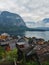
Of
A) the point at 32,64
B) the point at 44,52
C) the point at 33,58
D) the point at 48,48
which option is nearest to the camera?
the point at 32,64

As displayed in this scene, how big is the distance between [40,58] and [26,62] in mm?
897

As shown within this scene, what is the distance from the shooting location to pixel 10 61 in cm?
1101

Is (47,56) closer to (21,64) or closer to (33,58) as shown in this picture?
(33,58)

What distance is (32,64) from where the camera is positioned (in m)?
10.8

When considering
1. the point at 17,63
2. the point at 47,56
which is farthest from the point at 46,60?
the point at 17,63

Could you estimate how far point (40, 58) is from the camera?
11.7 metres

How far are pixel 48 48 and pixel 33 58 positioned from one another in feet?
8.33

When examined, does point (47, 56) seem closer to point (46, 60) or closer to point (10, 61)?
point (46, 60)

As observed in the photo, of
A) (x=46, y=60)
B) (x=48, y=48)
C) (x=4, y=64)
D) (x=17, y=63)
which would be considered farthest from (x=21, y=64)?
(x=48, y=48)

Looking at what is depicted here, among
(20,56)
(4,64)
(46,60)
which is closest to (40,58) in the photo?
(46,60)

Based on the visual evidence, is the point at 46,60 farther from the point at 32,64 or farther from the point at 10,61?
the point at 10,61

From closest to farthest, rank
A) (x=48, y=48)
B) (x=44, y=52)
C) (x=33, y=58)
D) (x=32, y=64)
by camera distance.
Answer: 1. (x=32, y=64)
2. (x=33, y=58)
3. (x=44, y=52)
4. (x=48, y=48)

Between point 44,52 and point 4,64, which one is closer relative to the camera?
point 4,64

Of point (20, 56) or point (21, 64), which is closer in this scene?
point (21, 64)
